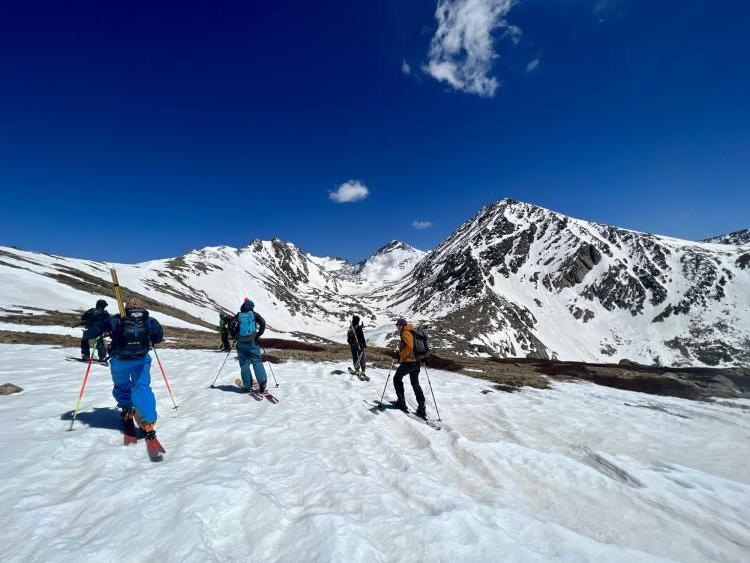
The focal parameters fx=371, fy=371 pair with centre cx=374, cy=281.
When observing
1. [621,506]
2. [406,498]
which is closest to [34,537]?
[406,498]

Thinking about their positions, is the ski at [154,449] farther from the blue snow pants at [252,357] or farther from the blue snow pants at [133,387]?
the blue snow pants at [252,357]

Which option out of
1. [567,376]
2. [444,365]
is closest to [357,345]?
[444,365]

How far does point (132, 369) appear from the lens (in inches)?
338

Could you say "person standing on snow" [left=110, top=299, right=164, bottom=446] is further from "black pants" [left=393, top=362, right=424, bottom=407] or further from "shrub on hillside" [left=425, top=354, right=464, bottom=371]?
"shrub on hillside" [left=425, top=354, right=464, bottom=371]

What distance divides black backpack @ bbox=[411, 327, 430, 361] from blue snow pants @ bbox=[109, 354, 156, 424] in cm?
759

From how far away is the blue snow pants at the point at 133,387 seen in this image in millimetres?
8250

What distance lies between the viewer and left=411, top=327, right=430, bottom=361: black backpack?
40.8ft

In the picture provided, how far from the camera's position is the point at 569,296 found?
175875mm

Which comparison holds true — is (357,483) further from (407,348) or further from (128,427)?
(407,348)

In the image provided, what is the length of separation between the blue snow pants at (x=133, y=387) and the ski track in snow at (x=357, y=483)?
79cm

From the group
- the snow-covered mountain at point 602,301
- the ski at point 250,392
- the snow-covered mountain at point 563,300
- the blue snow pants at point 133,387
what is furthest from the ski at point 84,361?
the snow-covered mountain at point 602,301

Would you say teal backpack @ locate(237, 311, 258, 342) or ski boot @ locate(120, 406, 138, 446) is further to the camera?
teal backpack @ locate(237, 311, 258, 342)

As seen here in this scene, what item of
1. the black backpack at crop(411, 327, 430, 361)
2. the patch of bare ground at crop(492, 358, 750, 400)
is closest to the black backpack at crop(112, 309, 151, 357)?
the black backpack at crop(411, 327, 430, 361)

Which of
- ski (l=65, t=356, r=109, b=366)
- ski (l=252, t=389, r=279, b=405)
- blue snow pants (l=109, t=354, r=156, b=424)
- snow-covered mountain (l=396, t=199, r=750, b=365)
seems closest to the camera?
blue snow pants (l=109, t=354, r=156, b=424)
